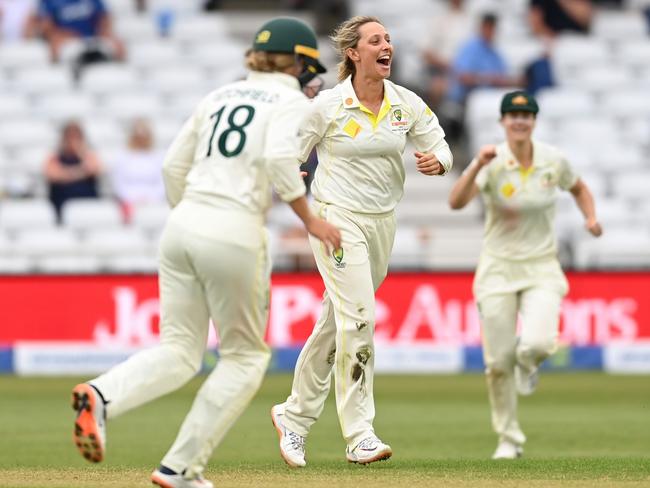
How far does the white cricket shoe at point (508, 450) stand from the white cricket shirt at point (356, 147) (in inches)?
74.6

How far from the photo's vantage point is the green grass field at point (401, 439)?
714cm

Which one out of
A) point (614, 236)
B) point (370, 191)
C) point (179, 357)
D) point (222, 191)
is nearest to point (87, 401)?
point (179, 357)

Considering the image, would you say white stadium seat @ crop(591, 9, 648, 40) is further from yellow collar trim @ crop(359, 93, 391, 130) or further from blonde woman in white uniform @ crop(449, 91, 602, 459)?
yellow collar trim @ crop(359, 93, 391, 130)

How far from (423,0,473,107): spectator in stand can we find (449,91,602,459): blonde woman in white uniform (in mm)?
8860

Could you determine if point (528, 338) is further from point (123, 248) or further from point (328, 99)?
point (123, 248)

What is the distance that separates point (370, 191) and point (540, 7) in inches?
478

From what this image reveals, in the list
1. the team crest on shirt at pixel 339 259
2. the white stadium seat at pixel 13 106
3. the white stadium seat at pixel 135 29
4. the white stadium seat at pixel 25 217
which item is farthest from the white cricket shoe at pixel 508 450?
the white stadium seat at pixel 135 29

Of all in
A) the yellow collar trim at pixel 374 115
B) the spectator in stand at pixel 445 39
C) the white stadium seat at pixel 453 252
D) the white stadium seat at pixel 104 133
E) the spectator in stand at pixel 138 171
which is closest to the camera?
the yellow collar trim at pixel 374 115

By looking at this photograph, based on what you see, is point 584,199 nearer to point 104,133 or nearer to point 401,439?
point 401,439

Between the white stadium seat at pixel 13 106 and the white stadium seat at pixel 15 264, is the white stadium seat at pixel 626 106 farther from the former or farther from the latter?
the white stadium seat at pixel 15 264

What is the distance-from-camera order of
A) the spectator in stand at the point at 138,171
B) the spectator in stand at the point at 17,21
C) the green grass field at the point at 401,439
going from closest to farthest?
the green grass field at the point at 401,439 < the spectator in stand at the point at 138,171 < the spectator in stand at the point at 17,21

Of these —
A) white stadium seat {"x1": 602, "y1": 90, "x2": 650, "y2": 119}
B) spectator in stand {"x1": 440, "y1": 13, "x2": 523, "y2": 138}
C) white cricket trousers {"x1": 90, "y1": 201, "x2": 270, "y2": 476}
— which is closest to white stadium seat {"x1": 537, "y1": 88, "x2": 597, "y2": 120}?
white stadium seat {"x1": 602, "y1": 90, "x2": 650, "y2": 119}

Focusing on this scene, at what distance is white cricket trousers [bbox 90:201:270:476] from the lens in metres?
6.05

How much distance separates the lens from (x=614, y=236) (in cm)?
1606
